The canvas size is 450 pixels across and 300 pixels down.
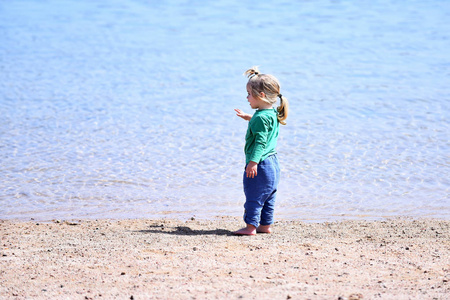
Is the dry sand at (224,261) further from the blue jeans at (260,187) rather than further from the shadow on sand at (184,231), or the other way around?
the blue jeans at (260,187)

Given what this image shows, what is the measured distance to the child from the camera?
195 inches

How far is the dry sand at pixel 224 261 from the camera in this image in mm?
3855

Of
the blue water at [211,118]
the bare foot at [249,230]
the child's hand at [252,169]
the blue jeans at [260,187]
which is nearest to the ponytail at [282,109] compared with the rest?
the blue jeans at [260,187]

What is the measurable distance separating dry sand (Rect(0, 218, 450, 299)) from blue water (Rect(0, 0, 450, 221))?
80cm

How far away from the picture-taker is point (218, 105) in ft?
35.2

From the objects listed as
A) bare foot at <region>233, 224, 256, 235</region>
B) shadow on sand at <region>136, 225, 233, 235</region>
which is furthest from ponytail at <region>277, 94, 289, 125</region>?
shadow on sand at <region>136, 225, 233, 235</region>

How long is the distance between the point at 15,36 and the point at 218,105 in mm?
9956

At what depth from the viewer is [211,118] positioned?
32.5 feet

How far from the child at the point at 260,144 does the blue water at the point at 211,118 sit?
3.58ft

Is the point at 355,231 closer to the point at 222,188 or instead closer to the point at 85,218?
the point at 222,188

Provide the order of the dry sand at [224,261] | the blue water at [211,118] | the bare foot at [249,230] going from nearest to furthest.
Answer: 1. the dry sand at [224,261]
2. the bare foot at [249,230]
3. the blue water at [211,118]

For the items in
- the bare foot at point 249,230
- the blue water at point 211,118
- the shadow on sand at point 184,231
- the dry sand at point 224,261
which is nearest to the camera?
the dry sand at point 224,261

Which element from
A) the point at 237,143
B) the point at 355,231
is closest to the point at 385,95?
the point at 237,143

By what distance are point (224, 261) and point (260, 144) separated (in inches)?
41.5
